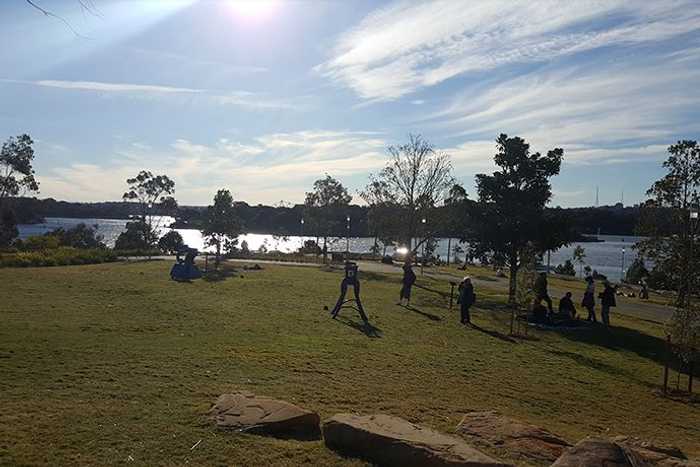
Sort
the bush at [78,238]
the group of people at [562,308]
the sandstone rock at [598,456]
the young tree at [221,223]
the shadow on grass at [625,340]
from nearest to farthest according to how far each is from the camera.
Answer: the sandstone rock at [598,456] → the shadow on grass at [625,340] → the group of people at [562,308] → the young tree at [221,223] → the bush at [78,238]

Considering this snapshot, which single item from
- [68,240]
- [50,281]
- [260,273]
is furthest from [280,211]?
[50,281]

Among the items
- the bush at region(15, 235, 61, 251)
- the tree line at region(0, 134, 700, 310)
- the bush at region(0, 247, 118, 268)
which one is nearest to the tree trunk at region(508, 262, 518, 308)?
the tree line at region(0, 134, 700, 310)

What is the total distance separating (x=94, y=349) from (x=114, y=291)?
32.4ft

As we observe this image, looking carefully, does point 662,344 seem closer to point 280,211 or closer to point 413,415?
point 413,415

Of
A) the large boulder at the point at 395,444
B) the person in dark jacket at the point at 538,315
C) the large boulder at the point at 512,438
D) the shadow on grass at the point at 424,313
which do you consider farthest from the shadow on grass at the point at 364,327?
the large boulder at the point at 395,444

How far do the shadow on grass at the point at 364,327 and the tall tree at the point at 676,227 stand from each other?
10.0m

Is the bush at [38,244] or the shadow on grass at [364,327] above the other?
the bush at [38,244]

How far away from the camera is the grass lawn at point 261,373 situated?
234 inches

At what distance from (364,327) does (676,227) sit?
1211cm

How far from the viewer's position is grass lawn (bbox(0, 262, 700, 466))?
594 centimetres

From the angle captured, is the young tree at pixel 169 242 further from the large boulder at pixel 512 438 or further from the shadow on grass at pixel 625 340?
the large boulder at pixel 512 438

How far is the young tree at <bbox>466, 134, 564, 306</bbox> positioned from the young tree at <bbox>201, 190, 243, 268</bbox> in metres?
14.5

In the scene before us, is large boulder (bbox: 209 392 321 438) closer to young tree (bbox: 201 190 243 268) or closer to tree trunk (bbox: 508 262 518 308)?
tree trunk (bbox: 508 262 518 308)

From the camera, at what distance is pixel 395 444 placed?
17.9 feet
